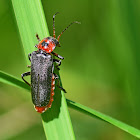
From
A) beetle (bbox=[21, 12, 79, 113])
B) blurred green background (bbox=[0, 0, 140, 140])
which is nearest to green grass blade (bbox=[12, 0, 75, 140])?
beetle (bbox=[21, 12, 79, 113])

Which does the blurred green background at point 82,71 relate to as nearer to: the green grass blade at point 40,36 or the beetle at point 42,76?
the beetle at point 42,76

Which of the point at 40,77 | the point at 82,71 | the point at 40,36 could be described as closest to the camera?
the point at 40,36

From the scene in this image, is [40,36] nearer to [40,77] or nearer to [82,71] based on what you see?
[40,77]

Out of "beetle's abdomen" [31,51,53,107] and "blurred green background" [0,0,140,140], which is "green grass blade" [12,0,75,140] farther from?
"blurred green background" [0,0,140,140]

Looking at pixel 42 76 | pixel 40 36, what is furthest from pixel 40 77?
pixel 40 36

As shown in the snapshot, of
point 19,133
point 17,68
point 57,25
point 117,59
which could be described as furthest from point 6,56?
point 117,59

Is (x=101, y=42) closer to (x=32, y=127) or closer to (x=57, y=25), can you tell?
(x=57, y=25)

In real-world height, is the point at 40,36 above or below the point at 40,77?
above
